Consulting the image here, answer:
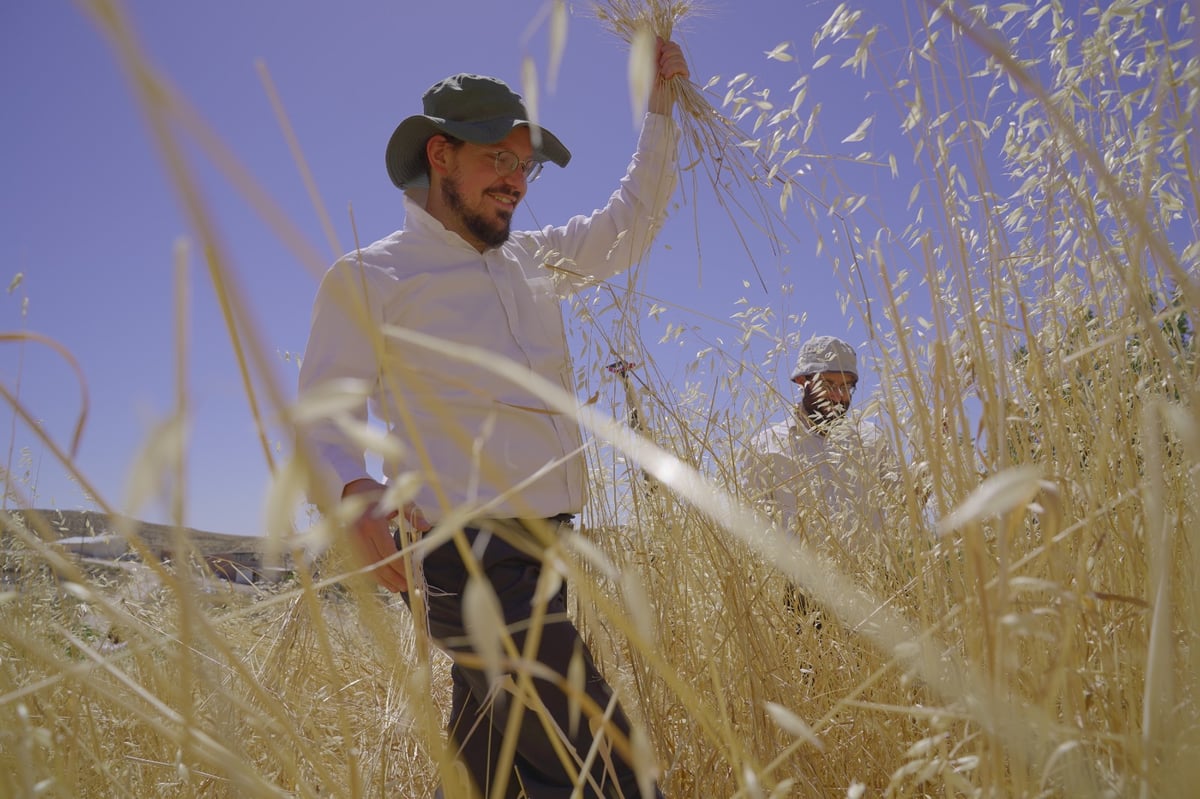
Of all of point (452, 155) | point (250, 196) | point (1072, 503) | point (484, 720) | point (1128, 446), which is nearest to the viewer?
point (250, 196)

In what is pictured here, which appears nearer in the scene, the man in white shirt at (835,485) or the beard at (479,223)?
the man in white shirt at (835,485)

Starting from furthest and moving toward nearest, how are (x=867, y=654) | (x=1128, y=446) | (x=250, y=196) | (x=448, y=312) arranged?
1. (x=448, y=312)
2. (x=867, y=654)
3. (x=1128, y=446)
4. (x=250, y=196)

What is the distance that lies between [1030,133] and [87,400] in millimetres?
1355

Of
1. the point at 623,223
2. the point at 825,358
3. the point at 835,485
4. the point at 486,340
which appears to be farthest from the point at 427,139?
the point at 825,358

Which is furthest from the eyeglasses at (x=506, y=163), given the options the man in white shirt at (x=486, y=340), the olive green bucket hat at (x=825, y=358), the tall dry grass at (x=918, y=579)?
the olive green bucket hat at (x=825, y=358)

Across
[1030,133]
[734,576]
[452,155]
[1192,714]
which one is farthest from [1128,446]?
[452,155]

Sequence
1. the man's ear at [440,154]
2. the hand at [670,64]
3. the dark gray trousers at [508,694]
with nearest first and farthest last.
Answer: the dark gray trousers at [508,694] < the hand at [670,64] < the man's ear at [440,154]

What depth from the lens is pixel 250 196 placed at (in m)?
0.31

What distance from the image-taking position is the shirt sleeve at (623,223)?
188 centimetres

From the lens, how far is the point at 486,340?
180 cm

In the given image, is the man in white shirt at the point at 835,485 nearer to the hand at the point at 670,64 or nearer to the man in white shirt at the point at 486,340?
the man in white shirt at the point at 486,340

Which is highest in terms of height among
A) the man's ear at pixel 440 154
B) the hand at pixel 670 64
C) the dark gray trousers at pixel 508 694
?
the man's ear at pixel 440 154

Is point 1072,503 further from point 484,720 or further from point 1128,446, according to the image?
point 484,720

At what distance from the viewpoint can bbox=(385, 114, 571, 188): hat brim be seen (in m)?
1.93
